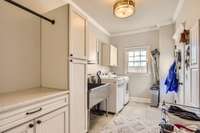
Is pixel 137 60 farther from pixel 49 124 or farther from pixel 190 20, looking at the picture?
pixel 49 124

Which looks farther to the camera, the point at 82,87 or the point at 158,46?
the point at 158,46

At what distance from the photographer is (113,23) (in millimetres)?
3986

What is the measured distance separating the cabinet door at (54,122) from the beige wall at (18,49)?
2.24 ft

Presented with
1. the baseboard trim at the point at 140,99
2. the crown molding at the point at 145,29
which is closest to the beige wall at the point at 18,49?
the crown molding at the point at 145,29

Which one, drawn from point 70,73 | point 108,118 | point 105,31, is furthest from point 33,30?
point 105,31

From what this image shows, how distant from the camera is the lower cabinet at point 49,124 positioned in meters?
1.11

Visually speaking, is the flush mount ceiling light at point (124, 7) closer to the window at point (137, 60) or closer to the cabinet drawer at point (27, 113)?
the cabinet drawer at point (27, 113)

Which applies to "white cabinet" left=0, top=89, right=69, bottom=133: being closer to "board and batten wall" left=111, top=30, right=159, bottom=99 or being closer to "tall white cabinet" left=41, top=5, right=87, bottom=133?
"tall white cabinet" left=41, top=5, right=87, bottom=133

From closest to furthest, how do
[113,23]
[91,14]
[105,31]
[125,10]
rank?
[125,10] < [91,14] < [113,23] < [105,31]

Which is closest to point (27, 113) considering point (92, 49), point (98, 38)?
point (92, 49)

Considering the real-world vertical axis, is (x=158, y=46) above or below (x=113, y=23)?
below

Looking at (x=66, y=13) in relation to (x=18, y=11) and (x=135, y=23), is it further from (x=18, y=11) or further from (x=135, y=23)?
(x=135, y=23)

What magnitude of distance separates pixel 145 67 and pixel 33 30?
3.90m

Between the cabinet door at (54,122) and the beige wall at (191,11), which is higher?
the beige wall at (191,11)
